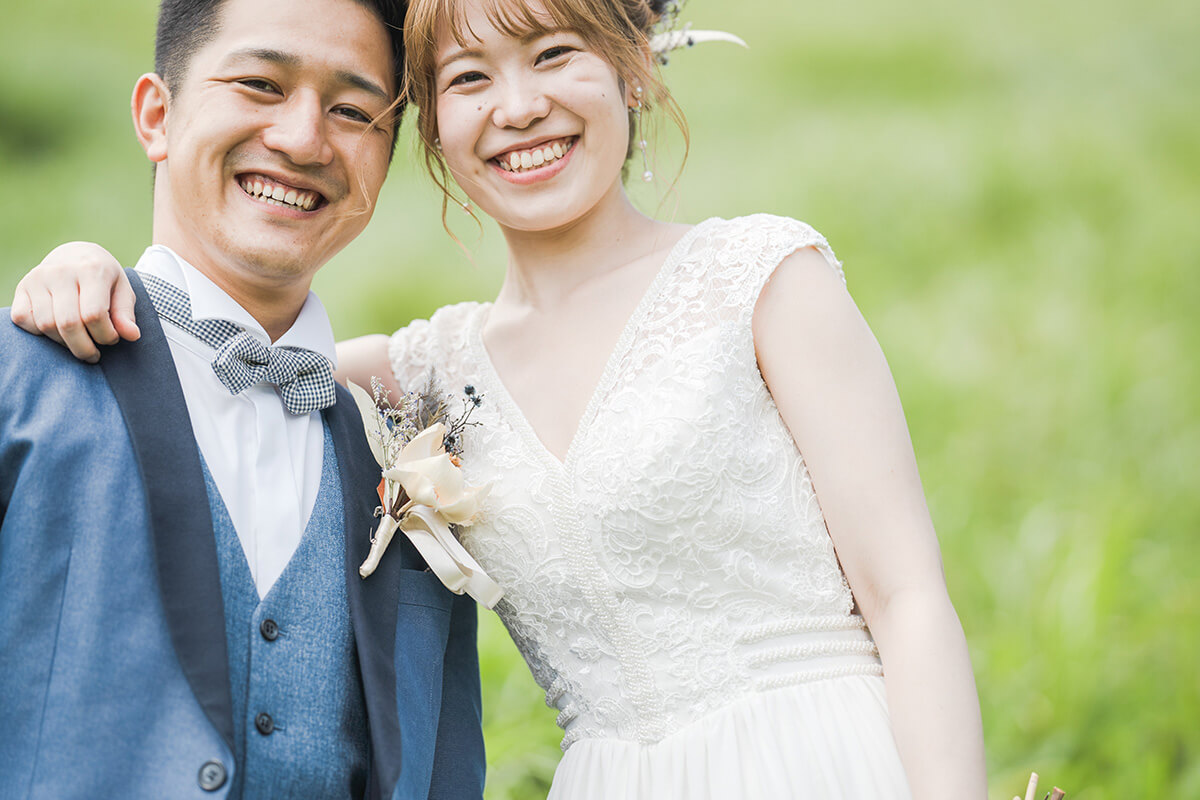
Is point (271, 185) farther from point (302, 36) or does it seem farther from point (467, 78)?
point (467, 78)

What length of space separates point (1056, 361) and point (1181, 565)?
3.81ft

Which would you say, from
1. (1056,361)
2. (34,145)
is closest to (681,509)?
(1056,361)

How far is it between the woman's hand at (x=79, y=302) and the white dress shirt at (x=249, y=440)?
141mm

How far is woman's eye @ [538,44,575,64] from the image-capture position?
2.06m

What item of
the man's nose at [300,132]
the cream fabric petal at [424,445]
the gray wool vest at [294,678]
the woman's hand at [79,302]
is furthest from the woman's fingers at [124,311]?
the cream fabric petal at [424,445]

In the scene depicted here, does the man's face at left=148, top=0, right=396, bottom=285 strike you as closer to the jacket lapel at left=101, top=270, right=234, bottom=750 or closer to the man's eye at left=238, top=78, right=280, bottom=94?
the man's eye at left=238, top=78, right=280, bottom=94

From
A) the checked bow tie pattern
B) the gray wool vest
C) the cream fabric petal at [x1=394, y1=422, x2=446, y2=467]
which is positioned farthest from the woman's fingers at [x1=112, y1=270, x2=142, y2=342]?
the cream fabric petal at [x1=394, y1=422, x2=446, y2=467]

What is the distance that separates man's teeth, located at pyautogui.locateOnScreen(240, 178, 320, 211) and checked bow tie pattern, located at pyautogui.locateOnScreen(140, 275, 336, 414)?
226 millimetres

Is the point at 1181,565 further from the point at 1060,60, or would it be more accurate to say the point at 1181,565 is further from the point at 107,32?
the point at 107,32

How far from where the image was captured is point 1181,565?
4.57m

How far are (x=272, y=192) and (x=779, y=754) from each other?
134cm

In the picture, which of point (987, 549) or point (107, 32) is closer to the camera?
point (987, 549)

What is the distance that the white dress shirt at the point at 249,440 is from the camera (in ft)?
5.64

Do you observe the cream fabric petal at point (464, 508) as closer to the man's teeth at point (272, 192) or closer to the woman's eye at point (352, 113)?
the man's teeth at point (272, 192)
